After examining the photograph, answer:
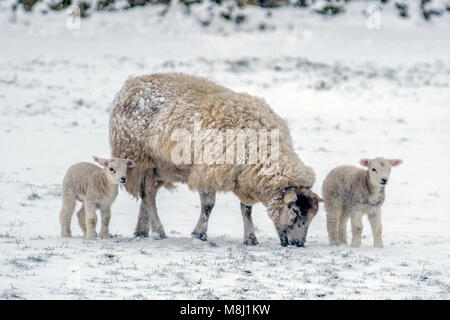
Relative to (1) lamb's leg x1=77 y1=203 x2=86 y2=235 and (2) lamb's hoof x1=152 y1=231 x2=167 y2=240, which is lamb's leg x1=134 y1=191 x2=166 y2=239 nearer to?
(2) lamb's hoof x1=152 y1=231 x2=167 y2=240

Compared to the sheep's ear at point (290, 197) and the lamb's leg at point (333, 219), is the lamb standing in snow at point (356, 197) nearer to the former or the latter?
the lamb's leg at point (333, 219)

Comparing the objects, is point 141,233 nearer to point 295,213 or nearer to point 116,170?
point 116,170

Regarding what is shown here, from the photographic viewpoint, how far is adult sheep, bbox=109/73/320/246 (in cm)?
820

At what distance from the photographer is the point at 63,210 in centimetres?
881

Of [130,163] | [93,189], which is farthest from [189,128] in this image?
[93,189]

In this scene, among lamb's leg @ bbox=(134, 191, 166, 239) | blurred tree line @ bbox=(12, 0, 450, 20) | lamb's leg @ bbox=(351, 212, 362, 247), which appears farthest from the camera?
blurred tree line @ bbox=(12, 0, 450, 20)

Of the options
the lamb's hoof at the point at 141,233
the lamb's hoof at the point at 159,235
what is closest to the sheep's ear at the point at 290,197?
the lamb's hoof at the point at 159,235

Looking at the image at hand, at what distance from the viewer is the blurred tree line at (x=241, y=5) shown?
45.9 m

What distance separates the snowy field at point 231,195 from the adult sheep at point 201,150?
52 centimetres

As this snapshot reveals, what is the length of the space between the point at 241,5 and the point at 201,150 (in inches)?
1636

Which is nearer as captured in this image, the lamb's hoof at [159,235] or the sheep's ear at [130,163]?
the sheep's ear at [130,163]

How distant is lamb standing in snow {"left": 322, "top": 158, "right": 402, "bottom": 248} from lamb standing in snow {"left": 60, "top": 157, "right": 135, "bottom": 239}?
266 centimetres

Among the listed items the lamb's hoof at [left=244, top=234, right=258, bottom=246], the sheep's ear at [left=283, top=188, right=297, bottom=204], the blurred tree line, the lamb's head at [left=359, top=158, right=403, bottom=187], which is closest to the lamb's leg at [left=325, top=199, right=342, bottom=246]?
the lamb's head at [left=359, top=158, right=403, bottom=187]
